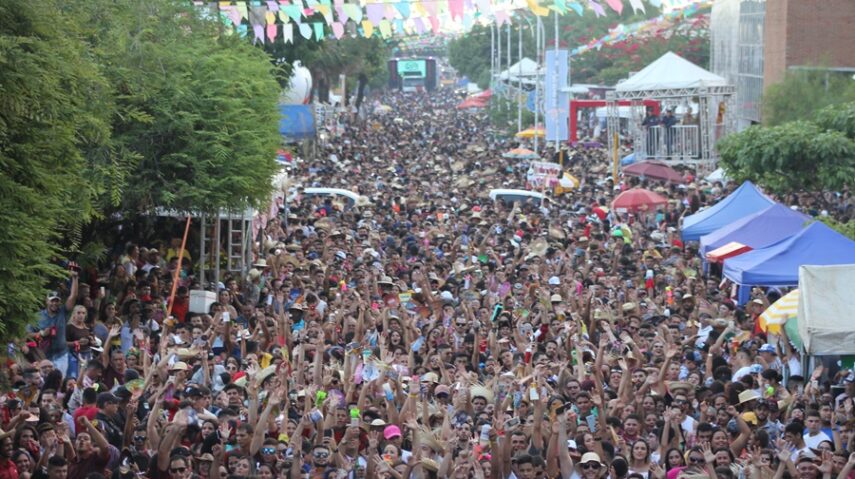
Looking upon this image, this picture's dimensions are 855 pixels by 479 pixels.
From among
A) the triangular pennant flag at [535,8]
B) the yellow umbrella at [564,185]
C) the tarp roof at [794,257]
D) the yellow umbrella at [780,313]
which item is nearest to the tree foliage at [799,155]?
the triangular pennant flag at [535,8]

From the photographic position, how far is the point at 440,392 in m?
12.5

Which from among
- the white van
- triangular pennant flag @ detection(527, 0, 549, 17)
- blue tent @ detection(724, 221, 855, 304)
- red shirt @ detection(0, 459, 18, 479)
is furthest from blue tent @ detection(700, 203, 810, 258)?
red shirt @ detection(0, 459, 18, 479)

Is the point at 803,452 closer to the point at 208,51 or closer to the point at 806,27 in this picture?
the point at 208,51

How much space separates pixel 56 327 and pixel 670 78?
86.6ft

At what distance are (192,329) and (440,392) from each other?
378cm

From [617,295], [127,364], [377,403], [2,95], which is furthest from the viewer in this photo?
[617,295]

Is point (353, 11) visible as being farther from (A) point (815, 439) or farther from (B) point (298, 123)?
(A) point (815, 439)

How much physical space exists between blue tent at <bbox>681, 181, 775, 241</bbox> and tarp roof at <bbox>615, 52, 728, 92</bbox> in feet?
41.9

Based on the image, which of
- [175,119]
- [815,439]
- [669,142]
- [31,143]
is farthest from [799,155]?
[31,143]

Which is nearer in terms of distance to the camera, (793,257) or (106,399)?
(106,399)

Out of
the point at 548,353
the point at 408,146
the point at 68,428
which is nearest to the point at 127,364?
the point at 68,428

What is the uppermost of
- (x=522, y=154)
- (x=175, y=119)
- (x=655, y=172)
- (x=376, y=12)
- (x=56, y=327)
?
(x=376, y=12)

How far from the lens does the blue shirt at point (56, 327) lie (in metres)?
13.8

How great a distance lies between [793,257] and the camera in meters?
18.5
